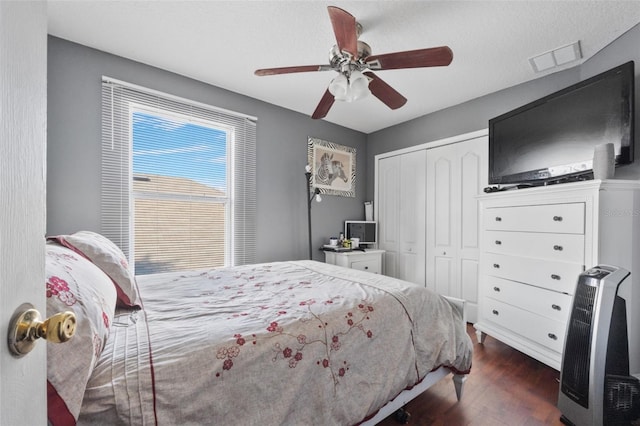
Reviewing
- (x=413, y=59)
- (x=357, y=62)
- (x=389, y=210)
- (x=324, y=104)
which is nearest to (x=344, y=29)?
(x=357, y=62)

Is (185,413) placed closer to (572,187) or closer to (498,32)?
(572,187)

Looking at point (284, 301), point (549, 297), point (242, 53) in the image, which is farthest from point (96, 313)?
point (549, 297)

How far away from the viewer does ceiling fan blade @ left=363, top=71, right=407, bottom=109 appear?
1.92 meters

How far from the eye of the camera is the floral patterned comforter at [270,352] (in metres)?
0.82

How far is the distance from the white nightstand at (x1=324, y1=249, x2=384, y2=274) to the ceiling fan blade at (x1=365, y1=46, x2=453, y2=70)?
Result: 2.18m

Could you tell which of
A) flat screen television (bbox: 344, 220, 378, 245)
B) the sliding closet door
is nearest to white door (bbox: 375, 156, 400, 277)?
the sliding closet door

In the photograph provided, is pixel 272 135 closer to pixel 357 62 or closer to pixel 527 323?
pixel 357 62

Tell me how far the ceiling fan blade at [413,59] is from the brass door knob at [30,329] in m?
1.82

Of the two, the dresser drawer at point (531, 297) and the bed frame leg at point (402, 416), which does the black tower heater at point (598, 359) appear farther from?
the bed frame leg at point (402, 416)

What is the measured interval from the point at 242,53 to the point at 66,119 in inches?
56.5

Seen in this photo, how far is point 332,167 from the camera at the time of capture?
12.7 ft

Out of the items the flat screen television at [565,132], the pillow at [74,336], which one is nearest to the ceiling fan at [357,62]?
the flat screen television at [565,132]

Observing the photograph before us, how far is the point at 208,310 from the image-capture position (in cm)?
129

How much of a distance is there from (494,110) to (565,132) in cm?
92
